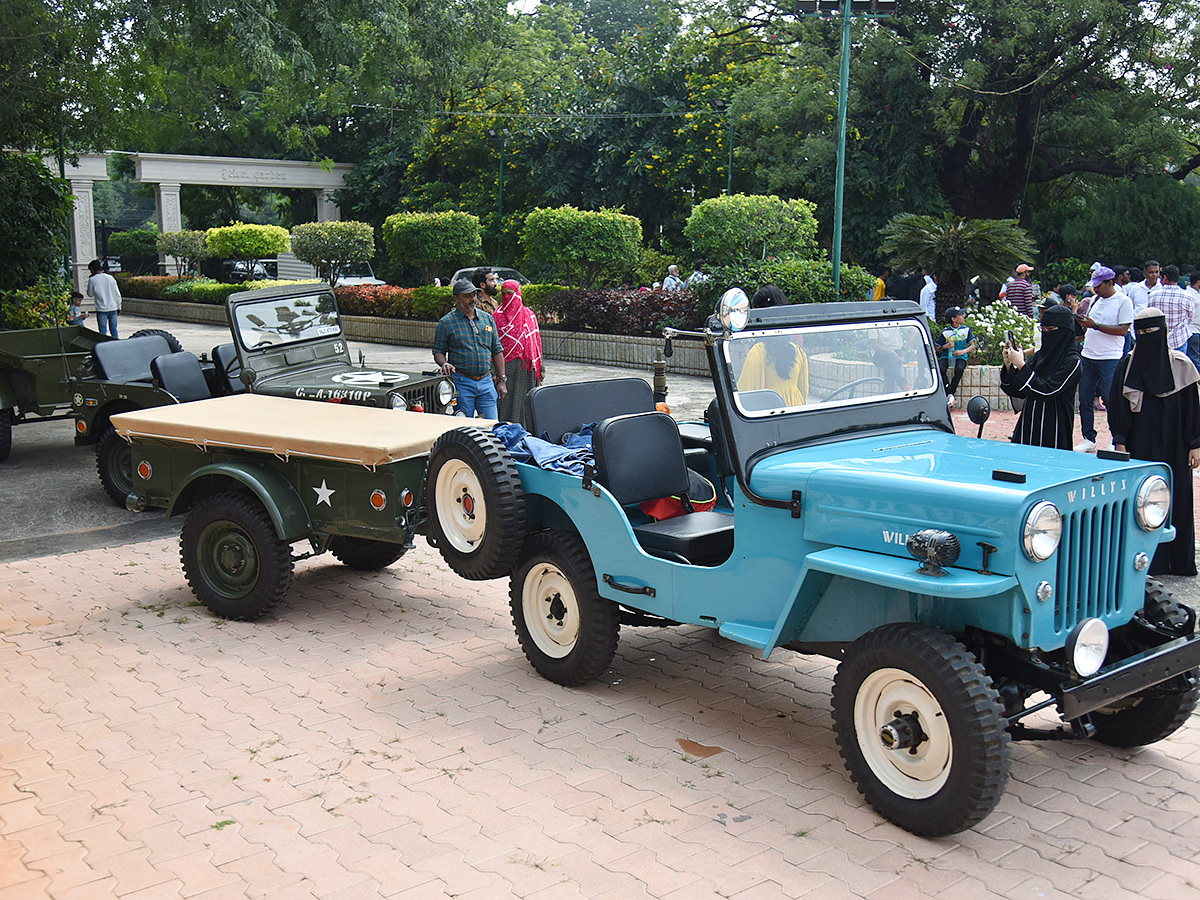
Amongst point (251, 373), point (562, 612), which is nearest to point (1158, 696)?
point (562, 612)

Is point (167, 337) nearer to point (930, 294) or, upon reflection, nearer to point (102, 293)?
point (102, 293)

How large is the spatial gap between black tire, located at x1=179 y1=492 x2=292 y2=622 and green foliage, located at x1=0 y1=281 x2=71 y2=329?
9.12m

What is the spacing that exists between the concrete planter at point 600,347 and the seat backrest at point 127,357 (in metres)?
5.07

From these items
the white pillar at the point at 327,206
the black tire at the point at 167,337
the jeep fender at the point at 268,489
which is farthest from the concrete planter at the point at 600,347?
the white pillar at the point at 327,206

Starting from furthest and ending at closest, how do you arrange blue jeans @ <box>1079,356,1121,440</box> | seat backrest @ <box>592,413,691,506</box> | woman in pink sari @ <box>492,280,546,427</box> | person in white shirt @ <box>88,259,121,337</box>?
person in white shirt @ <box>88,259,121,337</box> < blue jeans @ <box>1079,356,1121,440</box> < woman in pink sari @ <box>492,280,546,427</box> < seat backrest @ <box>592,413,691,506</box>

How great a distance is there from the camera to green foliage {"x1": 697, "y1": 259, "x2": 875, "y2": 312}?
15.8m

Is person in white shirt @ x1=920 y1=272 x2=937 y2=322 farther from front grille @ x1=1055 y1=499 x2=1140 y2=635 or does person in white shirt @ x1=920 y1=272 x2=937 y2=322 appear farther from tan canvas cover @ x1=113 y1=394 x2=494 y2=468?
front grille @ x1=1055 y1=499 x2=1140 y2=635

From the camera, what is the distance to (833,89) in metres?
24.0

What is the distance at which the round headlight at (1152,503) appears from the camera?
4.27 meters

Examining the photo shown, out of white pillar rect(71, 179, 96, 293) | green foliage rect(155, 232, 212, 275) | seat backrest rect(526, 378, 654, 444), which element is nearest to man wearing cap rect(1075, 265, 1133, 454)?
seat backrest rect(526, 378, 654, 444)

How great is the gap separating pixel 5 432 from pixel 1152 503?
35.7 feet

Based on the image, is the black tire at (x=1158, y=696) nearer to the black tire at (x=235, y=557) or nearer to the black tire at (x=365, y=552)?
the black tire at (x=235, y=557)

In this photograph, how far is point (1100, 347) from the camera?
467 inches

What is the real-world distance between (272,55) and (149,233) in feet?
110
